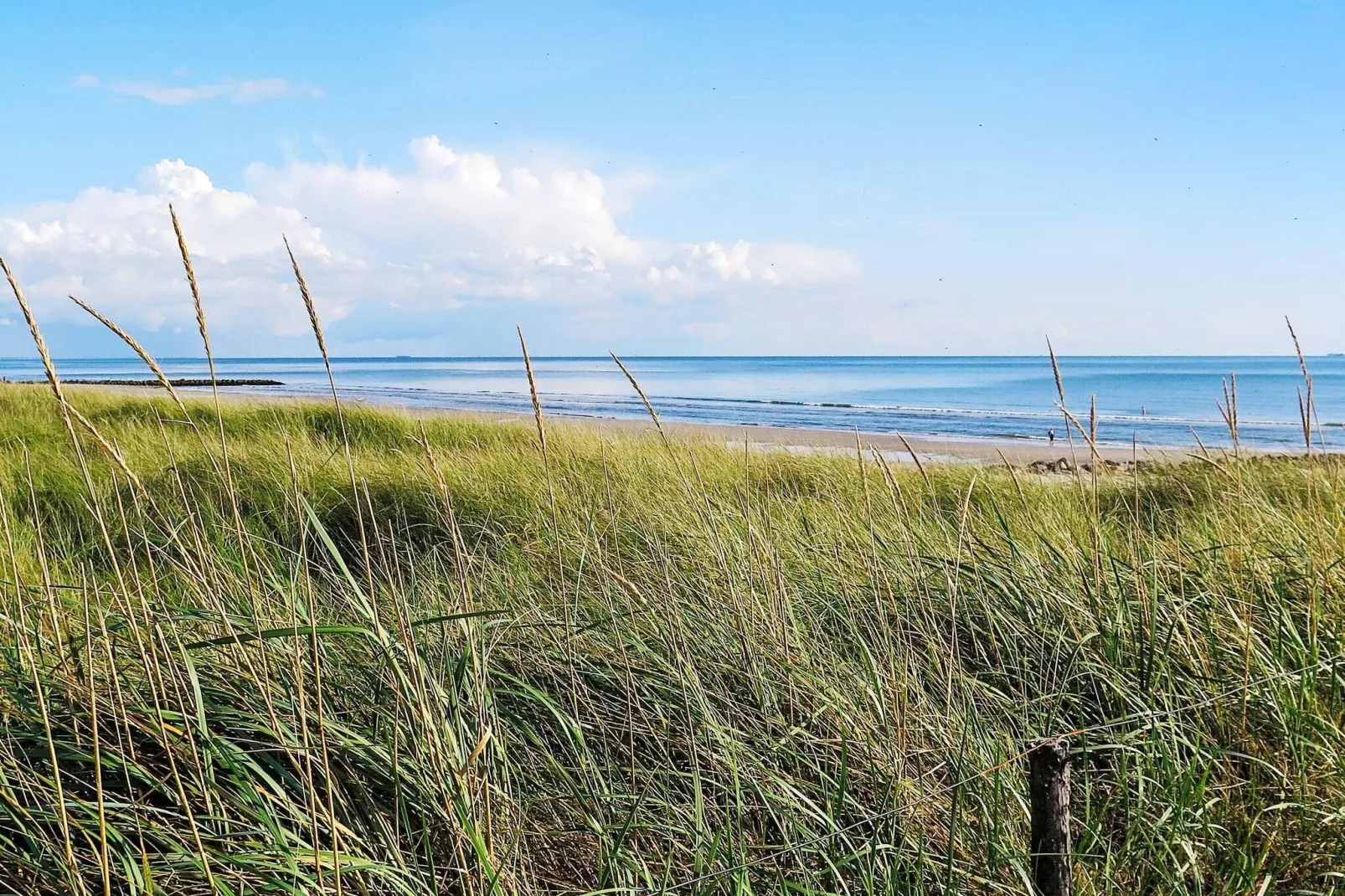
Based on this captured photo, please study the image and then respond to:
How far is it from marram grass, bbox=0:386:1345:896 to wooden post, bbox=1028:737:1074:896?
0.12 m

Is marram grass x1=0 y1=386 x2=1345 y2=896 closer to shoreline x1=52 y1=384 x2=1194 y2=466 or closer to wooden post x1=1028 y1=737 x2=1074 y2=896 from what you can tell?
wooden post x1=1028 y1=737 x2=1074 y2=896

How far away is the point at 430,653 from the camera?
228 cm

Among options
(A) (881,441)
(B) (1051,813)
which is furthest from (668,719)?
(A) (881,441)

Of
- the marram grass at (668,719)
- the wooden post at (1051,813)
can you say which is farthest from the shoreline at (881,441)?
the wooden post at (1051,813)

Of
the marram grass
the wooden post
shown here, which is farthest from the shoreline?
the wooden post

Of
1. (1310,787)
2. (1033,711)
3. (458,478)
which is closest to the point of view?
(1310,787)

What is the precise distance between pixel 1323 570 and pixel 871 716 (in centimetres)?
173

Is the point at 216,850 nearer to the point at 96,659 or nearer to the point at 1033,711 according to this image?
the point at 96,659

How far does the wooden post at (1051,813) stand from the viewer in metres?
1.56

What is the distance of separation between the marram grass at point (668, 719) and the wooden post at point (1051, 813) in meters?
0.12

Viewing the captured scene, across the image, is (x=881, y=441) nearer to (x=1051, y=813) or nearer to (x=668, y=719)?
(x=668, y=719)

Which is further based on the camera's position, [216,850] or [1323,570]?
[1323,570]

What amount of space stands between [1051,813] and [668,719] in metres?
1.08

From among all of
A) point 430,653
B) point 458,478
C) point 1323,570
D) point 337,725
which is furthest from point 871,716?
point 458,478
